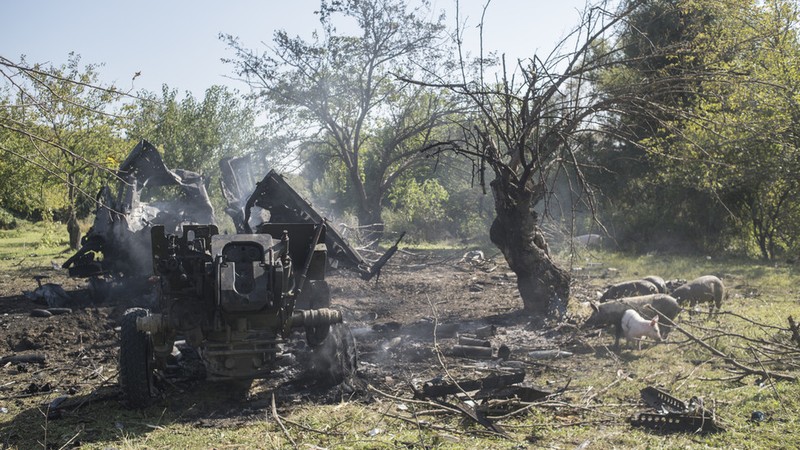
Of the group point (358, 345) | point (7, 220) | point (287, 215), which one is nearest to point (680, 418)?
point (358, 345)

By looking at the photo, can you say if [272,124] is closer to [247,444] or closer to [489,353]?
[489,353]

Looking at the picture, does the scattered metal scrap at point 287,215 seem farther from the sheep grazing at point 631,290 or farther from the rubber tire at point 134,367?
the sheep grazing at point 631,290

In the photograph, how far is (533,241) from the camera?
11516mm

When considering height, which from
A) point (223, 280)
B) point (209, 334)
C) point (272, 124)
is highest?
point (272, 124)

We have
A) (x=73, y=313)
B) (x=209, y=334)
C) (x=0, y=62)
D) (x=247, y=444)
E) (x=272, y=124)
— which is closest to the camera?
(x=0, y=62)

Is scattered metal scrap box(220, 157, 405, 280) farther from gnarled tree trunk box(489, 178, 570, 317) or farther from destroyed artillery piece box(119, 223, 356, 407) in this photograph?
gnarled tree trunk box(489, 178, 570, 317)

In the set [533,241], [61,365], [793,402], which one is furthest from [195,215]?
[793,402]

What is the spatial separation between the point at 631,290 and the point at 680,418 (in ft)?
21.1

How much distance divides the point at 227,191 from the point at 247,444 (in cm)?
1024

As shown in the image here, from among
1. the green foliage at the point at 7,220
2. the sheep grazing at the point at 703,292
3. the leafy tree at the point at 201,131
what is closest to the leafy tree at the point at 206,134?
the leafy tree at the point at 201,131

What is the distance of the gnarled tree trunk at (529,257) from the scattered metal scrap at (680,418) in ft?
16.1

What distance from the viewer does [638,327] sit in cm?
865

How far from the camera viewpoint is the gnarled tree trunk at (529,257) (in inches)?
441

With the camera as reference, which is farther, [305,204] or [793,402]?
[305,204]
